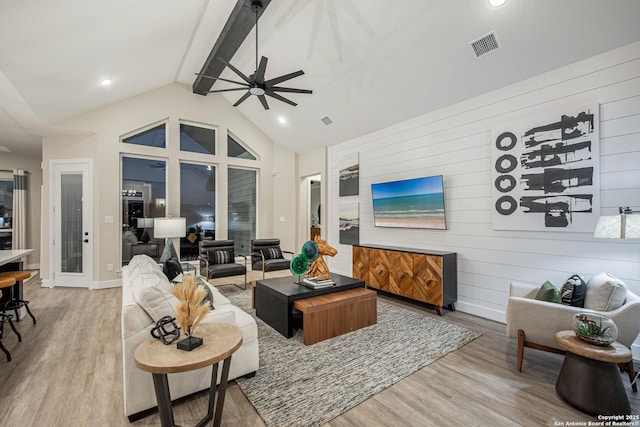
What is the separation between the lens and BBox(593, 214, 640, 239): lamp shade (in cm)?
223

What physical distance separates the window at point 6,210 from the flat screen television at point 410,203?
27.9 feet

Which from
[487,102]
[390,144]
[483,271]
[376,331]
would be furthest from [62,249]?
[487,102]

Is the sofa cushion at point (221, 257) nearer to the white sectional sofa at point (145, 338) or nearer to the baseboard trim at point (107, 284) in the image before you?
the baseboard trim at point (107, 284)

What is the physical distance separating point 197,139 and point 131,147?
1330mm

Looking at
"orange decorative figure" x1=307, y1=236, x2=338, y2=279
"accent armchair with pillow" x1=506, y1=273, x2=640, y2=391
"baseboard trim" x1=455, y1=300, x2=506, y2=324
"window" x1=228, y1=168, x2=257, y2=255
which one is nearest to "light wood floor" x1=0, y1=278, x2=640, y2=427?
"accent armchair with pillow" x1=506, y1=273, x2=640, y2=391

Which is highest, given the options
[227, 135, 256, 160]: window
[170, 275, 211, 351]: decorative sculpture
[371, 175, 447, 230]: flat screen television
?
[227, 135, 256, 160]: window

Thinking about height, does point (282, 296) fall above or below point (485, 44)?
below

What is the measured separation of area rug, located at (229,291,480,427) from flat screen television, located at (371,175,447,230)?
1.55 metres

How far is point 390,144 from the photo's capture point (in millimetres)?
5168

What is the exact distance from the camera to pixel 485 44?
10.6 ft

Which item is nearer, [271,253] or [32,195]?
[271,253]

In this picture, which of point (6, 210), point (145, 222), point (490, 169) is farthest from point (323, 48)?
point (6, 210)

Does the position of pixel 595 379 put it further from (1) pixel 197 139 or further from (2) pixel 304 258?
(1) pixel 197 139

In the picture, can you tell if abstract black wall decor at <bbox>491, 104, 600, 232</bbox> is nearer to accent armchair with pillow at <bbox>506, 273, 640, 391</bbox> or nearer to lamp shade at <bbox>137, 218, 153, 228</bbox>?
accent armchair with pillow at <bbox>506, 273, 640, 391</bbox>
